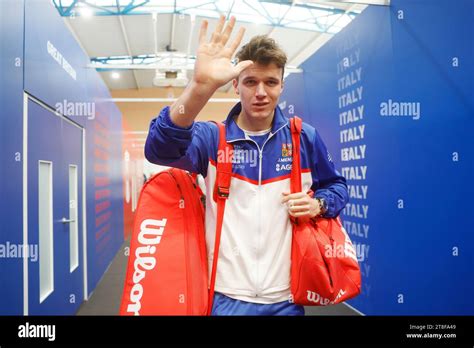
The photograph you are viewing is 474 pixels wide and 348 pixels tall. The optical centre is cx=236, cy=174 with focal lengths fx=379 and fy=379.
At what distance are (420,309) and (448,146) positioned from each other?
4.10ft

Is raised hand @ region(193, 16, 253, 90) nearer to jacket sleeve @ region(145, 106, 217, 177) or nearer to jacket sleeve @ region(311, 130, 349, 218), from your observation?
jacket sleeve @ region(145, 106, 217, 177)

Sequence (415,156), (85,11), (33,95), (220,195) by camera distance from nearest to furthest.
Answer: (220,195)
(33,95)
(415,156)
(85,11)

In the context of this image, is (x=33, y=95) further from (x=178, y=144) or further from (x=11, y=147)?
(x=178, y=144)

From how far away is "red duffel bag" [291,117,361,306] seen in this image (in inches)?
42.6

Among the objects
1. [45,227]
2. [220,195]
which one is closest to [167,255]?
[220,195]

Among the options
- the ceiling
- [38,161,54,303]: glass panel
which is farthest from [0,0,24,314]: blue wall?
the ceiling

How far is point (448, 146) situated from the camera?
9.02ft

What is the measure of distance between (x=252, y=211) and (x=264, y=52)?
48cm

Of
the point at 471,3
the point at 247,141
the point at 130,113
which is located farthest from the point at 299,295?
the point at 130,113

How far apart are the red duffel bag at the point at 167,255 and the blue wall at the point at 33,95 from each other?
4.68 ft

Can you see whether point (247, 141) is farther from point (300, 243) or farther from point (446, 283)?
point (446, 283)

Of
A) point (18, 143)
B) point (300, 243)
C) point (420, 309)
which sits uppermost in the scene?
point (18, 143)

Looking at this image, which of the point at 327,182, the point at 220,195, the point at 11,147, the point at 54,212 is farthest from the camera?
the point at 54,212

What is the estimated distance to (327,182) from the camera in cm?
128
